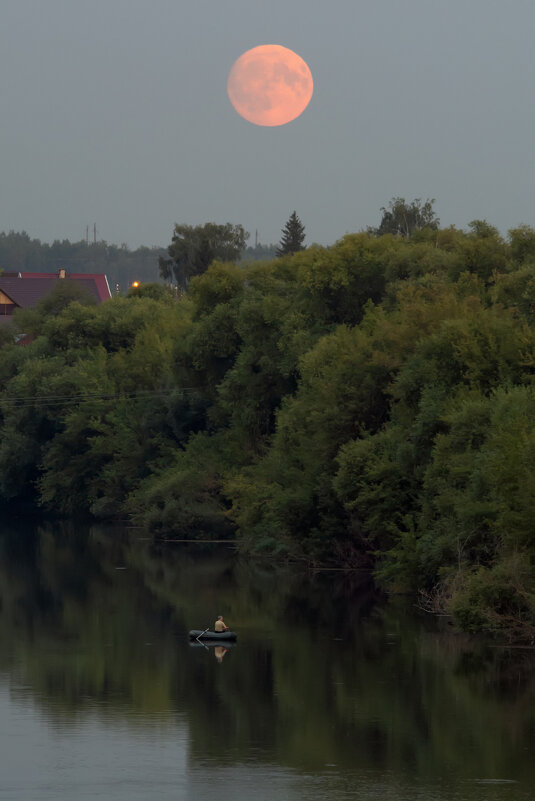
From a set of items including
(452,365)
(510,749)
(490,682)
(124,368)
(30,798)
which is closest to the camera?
(30,798)

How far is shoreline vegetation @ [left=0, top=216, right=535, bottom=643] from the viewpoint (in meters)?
40.1

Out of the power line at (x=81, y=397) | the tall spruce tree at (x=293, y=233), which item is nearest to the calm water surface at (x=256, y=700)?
the power line at (x=81, y=397)

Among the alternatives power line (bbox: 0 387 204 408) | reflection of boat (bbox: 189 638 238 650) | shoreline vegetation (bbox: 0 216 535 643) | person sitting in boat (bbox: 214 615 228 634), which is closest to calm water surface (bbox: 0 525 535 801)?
reflection of boat (bbox: 189 638 238 650)

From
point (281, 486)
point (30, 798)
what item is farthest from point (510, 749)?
point (281, 486)

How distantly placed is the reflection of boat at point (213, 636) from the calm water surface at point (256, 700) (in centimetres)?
39

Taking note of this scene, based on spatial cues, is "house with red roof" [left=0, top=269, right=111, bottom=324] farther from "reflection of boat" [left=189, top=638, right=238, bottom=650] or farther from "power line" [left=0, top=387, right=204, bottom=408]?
"reflection of boat" [left=189, top=638, right=238, bottom=650]

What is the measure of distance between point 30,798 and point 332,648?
16610mm

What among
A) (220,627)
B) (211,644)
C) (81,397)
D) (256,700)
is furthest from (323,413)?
(81,397)

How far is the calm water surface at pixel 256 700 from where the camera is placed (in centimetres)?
2247

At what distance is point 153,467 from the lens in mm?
76688

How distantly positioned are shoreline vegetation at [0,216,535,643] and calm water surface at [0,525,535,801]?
295cm

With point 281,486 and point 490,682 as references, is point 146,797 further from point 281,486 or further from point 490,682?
point 281,486

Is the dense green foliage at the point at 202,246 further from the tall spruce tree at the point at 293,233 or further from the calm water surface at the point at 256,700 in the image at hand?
the calm water surface at the point at 256,700

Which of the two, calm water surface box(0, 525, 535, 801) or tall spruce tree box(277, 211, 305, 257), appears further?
tall spruce tree box(277, 211, 305, 257)
